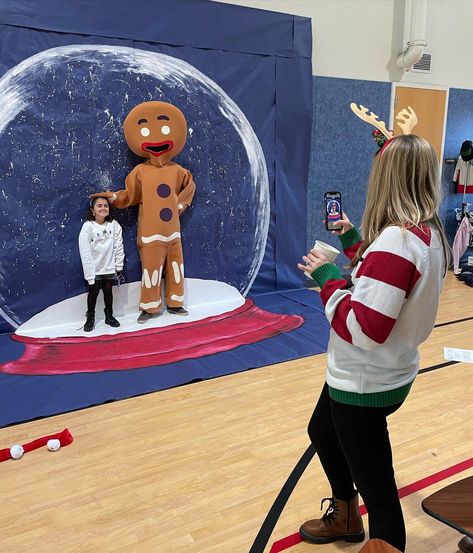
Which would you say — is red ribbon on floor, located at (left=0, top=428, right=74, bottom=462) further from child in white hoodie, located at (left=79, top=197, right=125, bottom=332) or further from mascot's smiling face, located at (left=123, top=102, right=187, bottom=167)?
mascot's smiling face, located at (left=123, top=102, right=187, bottom=167)

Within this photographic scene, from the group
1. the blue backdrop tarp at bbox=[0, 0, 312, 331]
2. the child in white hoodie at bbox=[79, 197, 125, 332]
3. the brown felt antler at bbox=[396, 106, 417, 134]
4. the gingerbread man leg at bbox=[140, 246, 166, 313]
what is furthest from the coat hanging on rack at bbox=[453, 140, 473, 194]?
the brown felt antler at bbox=[396, 106, 417, 134]

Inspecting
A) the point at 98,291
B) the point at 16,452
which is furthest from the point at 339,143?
the point at 16,452

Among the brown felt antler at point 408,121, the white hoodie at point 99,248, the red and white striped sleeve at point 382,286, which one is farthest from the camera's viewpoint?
the white hoodie at point 99,248

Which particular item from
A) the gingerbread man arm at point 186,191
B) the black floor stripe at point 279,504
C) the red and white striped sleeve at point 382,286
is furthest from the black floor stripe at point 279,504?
the gingerbread man arm at point 186,191

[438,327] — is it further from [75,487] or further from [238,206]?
[75,487]

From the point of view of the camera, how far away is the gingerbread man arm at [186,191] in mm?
3812

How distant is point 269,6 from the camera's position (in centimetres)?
424

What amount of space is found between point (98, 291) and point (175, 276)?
59 centimetres

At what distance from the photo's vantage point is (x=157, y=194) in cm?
366

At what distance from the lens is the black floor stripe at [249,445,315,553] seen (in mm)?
1648

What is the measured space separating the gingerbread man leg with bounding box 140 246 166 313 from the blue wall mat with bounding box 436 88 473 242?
3.62 m

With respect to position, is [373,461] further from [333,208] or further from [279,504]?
[333,208]

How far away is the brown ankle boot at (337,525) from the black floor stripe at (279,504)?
0.13 metres

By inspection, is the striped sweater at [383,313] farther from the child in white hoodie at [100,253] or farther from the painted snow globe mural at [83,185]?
the child in white hoodie at [100,253]
